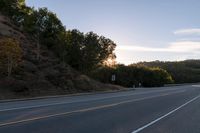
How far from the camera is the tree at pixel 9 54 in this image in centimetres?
4188

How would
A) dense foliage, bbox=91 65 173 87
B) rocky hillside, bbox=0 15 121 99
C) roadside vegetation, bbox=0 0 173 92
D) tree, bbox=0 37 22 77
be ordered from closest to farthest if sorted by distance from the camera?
rocky hillside, bbox=0 15 121 99 < tree, bbox=0 37 22 77 < roadside vegetation, bbox=0 0 173 92 < dense foliage, bbox=91 65 173 87

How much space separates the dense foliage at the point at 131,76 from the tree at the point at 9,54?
2638cm

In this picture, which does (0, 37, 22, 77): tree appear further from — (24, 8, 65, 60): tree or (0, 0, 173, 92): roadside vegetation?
(24, 8, 65, 60): tree

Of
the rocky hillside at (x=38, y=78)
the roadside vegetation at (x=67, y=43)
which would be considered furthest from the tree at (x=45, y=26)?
the rocky hillside at (x=38, y=78)

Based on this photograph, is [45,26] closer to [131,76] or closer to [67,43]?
[67,43]

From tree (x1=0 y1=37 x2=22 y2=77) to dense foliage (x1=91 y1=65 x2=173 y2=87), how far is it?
2638 cm

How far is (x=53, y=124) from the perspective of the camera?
14.4m

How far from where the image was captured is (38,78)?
47.1m

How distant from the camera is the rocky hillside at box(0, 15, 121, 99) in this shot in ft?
131

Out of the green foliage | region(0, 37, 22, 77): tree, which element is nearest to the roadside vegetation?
the green foliage

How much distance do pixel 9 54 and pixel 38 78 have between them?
19.9 ft

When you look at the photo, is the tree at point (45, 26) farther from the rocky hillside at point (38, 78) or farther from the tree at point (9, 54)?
the tree at point (9, 54)

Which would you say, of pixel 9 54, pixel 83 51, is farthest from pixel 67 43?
pixel 9 54

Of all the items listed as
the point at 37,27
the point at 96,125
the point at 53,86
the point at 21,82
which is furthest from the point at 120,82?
the point at 96,125
